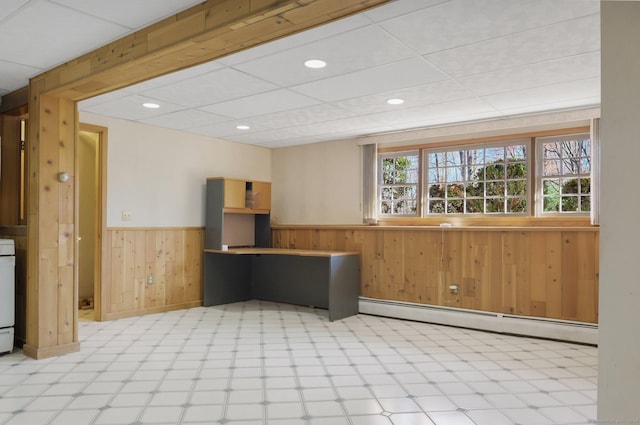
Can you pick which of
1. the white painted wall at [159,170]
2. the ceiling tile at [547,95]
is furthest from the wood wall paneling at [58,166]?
the ceiling tile at [547,95]

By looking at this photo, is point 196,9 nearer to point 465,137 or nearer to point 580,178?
point 465,137

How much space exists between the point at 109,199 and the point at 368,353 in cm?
345

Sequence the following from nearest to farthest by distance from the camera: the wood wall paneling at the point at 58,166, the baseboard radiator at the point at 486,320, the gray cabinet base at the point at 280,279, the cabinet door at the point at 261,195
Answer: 1. the wood wall paneling at the point at 58,166
2. the baseboard radiator at the point at 486,320
3. the gray cabinet base at the point at 280,279
4. the cabinet door at the point at 261,195

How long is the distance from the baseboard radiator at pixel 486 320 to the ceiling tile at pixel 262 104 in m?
2.73

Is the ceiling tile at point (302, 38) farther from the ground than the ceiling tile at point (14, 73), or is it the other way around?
the ceiling tile at point (14, 73)

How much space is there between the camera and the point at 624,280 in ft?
5.55

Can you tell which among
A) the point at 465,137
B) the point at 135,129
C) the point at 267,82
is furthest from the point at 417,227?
the point at 135,129

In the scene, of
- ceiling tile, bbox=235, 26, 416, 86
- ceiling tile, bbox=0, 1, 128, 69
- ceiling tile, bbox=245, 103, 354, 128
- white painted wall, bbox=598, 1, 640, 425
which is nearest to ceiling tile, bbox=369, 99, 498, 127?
ceiling tile, bbox=245, 103, 354, 128

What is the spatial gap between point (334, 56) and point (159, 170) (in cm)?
339

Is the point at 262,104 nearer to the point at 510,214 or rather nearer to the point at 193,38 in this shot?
the point at 193,38

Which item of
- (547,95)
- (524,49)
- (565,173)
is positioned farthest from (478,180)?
(524,49)

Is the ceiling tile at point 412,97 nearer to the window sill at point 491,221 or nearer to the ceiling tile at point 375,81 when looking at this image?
the ceiling tile at point 375,81

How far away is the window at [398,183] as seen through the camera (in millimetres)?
6000

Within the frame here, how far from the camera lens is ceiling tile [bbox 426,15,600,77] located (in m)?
2.84
